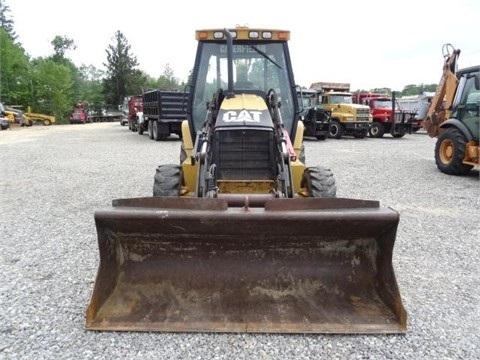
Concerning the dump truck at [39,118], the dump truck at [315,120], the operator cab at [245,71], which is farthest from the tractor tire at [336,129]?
the dump truck at [39,118]

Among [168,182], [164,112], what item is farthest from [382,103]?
[168,182]

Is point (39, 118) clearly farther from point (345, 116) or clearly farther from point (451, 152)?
point (451, 152)

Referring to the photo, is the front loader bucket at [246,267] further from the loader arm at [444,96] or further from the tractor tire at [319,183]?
the loader arm at [444,96]

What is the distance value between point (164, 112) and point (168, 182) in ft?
46.0

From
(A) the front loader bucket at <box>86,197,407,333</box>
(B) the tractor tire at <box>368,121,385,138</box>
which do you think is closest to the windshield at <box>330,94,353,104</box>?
(B) the tractor tire at <box>368,121,385,138</box>

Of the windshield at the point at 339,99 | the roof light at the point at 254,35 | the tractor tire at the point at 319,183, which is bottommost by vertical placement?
the tractor tire at the point at 319,183

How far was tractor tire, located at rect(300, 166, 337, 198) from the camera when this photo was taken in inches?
182

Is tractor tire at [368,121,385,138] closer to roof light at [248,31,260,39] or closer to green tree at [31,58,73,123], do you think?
roof light at [248,31,260,39]

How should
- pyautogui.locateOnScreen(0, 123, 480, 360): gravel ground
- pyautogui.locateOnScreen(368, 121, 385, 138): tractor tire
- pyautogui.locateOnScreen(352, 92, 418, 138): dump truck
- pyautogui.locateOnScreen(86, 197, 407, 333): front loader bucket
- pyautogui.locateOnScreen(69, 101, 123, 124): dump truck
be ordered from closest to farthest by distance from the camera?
pyautogui.locateOnScreen(0, 123, 480, 360): gravel ground < pyautogui.locateOnScreen(86, 197, 407, 333): front loader bucket < pyautogui.locateOnScreen(352, 92, 418, 138): dump truck < pyautogui.locateOnScreen(368, 121, 385, 138): tractor tire < pyautogui.locateOnScreen(69, 101, 123, 124): dump truck

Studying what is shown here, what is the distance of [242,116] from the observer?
457 centimetres

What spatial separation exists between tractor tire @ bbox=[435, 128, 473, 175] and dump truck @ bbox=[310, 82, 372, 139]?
31.2 ft

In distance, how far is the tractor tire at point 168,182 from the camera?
4634 millimetres

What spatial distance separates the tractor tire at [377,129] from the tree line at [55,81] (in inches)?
820

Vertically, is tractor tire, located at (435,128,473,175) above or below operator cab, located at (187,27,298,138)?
below
